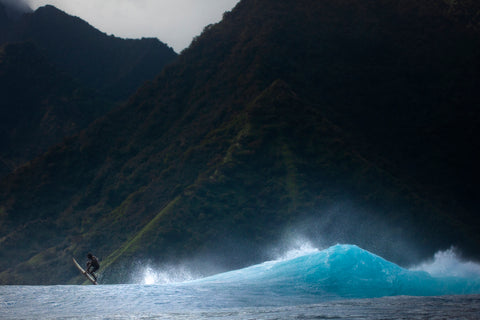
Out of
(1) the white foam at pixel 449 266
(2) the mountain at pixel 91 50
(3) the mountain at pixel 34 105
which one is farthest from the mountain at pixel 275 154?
(2) the mountain at pixel 91 50

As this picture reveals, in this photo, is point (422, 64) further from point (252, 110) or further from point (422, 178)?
point (252, 110)

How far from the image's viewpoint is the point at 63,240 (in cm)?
6419

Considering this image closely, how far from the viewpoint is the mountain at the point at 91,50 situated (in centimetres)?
12838

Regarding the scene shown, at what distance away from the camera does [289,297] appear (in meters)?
17.7

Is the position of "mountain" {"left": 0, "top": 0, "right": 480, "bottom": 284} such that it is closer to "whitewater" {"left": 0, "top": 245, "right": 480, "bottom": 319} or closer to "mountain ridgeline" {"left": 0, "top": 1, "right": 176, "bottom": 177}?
"whitewater" {"left": 0, "top": 245, "right": 480, "bottom": 319}

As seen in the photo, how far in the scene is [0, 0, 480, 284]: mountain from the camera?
153ft

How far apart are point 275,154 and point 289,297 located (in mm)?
36174

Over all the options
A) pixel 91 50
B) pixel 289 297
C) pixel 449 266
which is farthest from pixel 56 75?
pixel 289 297

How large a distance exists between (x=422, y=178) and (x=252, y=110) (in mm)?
24697

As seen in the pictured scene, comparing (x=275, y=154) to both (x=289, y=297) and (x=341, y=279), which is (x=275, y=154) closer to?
(x=341, y=279)

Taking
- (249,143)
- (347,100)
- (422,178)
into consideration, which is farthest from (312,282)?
(347,100)

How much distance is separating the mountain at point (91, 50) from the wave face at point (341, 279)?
10643 cm

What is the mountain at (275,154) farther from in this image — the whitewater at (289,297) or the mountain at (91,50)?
the mountain at (91,50)

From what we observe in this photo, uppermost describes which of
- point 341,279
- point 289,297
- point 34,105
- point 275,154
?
point 34,105
